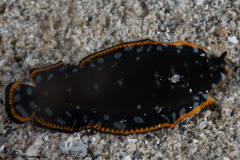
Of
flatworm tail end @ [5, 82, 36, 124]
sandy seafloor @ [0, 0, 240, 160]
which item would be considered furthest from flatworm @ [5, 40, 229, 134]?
sandy seafloor @ [0, 0, 240, 160]

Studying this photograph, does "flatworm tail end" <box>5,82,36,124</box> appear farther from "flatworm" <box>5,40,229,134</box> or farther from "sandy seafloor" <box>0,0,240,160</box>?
"sandy seafloor" <box>0,0,240,160</box>

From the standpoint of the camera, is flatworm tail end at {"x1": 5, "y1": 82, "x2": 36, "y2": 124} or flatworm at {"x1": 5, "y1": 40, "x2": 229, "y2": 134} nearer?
flatworm at {"x1": 5, "y1": 40, "x2": 229, "y2": 134}

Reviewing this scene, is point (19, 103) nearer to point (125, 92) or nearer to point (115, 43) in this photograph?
point (125, 92)

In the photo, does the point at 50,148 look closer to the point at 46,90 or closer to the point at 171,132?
the point at 46,90

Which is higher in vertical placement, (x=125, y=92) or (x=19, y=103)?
(x=125, y=92)

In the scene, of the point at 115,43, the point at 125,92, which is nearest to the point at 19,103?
the point at 125,92
